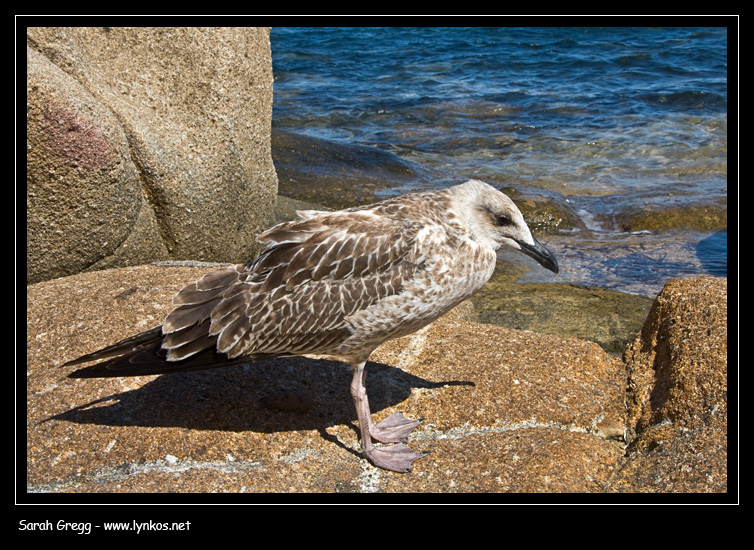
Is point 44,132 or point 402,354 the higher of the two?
point 44,132

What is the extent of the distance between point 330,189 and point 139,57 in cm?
477

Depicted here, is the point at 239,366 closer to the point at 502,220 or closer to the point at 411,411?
the point at 411,411

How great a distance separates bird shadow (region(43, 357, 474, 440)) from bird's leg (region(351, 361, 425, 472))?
24cm

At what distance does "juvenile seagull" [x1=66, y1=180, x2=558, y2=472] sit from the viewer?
383cm

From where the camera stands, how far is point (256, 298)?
396 cm

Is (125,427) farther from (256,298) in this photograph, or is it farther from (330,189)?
(330,189)

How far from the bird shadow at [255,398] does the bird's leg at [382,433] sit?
0.24 m

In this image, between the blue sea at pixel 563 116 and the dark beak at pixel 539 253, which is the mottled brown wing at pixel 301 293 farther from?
the blue sea at pixel 563 116

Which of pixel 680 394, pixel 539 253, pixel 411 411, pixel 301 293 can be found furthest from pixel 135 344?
pixel 680 394

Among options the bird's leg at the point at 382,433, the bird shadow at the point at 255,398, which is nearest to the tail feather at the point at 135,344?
the bird shadow at the point at 255,398

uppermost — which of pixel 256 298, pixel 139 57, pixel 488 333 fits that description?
pixel 139 57

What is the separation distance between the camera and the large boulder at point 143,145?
5.27m
